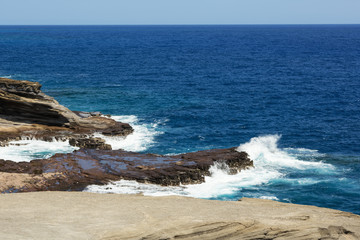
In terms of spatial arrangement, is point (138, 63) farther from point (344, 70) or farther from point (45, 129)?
point (45, 129)

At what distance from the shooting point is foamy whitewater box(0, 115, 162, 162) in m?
44.3

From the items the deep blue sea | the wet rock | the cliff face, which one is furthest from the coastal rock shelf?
the cliff face

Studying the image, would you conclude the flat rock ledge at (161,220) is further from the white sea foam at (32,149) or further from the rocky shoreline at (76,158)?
the white sea foam at (32,149)

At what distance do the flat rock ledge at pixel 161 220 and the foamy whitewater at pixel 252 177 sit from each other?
1020cm

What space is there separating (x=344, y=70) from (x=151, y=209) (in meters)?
99.3

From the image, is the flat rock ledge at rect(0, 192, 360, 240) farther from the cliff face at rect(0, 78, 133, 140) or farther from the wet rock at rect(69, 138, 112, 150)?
the cliff face at rect(0, 78, 133, 140)

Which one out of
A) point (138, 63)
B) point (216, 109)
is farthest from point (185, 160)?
point (138, 63)

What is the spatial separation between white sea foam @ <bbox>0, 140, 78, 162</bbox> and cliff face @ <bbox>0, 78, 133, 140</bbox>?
143cm

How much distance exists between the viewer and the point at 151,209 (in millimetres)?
22203

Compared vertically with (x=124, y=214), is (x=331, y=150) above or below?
below

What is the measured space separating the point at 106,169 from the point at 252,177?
1387 cm

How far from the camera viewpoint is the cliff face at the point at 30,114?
49.6 meters

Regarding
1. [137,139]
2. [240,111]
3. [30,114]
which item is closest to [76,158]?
[137,139]

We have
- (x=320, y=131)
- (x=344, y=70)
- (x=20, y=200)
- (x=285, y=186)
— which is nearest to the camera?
(x=20, y=200)
